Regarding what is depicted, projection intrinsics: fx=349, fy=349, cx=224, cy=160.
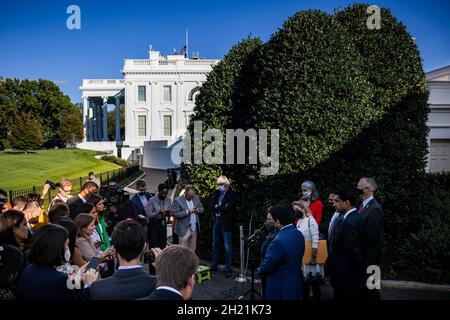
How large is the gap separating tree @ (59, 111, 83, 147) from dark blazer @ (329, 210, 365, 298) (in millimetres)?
57941

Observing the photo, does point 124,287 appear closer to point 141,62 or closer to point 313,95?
point 313,95

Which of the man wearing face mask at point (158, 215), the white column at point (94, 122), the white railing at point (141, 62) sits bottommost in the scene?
the man wearing face mask at point (158, 215)

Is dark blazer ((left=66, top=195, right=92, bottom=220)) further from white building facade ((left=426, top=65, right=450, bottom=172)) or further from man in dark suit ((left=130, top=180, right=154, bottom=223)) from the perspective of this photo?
white building facade ((left=426, top=65, right=450, bottom=172))

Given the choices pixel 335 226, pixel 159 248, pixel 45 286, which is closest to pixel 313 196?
pixel 335 226

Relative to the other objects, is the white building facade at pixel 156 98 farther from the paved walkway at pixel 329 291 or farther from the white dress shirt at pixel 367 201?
the white dress shirt at pixel 367 201

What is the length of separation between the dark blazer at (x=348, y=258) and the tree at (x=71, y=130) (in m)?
57.9

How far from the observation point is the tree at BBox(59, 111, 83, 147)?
56.4 m

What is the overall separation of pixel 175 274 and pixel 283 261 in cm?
206

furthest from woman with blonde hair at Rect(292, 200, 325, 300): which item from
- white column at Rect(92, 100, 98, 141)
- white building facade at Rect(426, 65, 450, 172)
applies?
white column at Rect(92, 100, 98, 141)

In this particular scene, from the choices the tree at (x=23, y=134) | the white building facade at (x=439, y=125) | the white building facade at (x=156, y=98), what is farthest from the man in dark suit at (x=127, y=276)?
the white building facade at (x=156, y=98)

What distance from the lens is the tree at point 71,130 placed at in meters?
56.4

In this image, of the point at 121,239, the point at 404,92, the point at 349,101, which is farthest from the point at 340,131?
the point at 121,239
